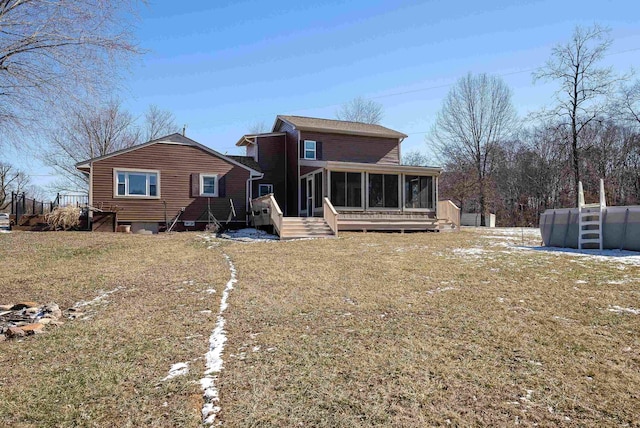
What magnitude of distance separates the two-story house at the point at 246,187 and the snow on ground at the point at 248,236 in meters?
1.04

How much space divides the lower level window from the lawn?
9881 millimetres

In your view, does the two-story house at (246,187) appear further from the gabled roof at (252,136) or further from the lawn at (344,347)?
the lawn at (344,347)

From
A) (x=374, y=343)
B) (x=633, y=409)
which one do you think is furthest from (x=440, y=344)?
(x=633, y=409)

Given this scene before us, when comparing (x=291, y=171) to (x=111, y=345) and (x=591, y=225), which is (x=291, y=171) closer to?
(x=591, y=225)

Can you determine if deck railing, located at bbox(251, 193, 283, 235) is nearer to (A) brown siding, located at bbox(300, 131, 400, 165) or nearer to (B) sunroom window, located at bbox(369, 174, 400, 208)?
(B) sunroom window, located at bbox(369, 174, 400, 208)

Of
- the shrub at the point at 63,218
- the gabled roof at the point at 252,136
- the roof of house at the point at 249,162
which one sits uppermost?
the gabled roof at the point at 252,136

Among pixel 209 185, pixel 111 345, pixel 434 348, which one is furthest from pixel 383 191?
pixel 111 345

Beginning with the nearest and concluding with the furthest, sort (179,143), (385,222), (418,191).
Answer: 1. (385,222)
2. (179,143)
3. (418,191)

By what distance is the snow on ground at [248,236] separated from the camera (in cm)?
1476

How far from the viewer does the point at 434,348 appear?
4184 millimetres

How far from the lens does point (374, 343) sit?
14.3ft

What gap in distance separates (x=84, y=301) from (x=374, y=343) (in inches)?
192

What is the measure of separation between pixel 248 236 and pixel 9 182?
40.7 m

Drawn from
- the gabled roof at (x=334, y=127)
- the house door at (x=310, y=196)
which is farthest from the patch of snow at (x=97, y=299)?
the gabled roof at (x=334, y=127)
